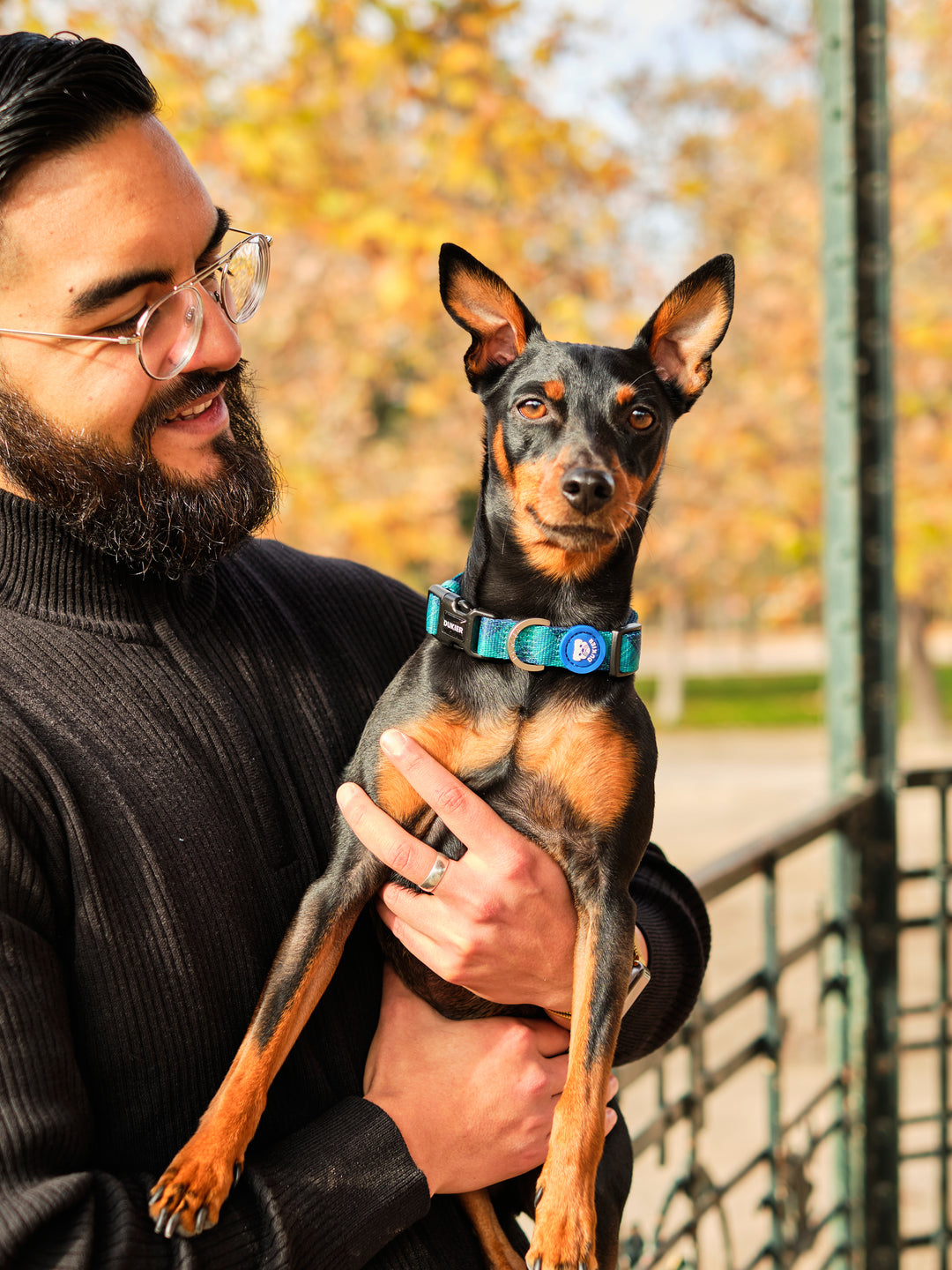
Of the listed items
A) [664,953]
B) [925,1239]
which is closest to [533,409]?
[664,953]

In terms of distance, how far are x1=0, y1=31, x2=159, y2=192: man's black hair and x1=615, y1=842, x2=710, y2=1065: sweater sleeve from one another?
1.18 meters

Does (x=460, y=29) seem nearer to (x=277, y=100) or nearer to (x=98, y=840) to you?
(x=277, y=100)

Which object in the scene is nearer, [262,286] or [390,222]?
[262,286]

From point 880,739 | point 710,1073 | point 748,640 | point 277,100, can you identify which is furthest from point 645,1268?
point 748,640

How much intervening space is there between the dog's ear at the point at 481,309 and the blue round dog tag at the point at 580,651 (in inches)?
18.8

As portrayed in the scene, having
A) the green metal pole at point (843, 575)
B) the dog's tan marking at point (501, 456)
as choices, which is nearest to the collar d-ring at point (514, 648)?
the dog's tan marking at point (501, 456)

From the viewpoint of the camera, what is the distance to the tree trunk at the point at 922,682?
14.7 meters

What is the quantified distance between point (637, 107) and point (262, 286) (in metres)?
5.54

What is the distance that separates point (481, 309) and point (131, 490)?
1.92ft

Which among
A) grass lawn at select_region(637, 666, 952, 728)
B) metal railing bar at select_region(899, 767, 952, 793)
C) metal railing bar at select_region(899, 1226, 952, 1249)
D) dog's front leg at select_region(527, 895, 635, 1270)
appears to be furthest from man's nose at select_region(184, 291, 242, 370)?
grass lawn at select_region(637, 666, 952, 728)

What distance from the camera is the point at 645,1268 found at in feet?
6.64

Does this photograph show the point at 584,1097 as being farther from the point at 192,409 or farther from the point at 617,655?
the point at 192,409

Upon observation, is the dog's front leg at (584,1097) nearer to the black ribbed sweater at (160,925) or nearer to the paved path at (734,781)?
the black ribbed sweater at (160,925)

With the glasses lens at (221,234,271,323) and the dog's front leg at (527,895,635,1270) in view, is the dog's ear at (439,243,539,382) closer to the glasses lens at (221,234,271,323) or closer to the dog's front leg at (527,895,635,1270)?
the glasses lens at (221,234,271,323)
